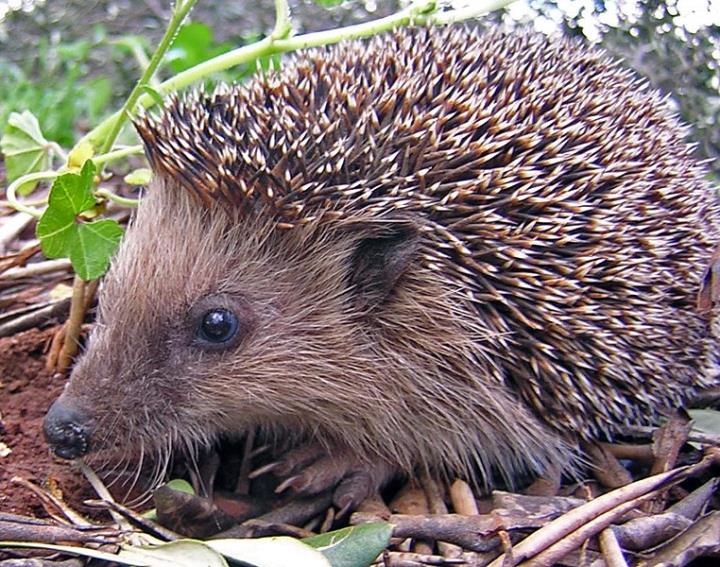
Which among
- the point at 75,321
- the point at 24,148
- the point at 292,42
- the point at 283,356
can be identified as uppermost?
the point at 292,42

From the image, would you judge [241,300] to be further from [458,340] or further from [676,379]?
[676,379]

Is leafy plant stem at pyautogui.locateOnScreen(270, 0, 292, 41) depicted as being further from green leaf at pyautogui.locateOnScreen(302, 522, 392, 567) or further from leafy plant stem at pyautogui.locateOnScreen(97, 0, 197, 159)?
green leaf at pyautogui.locateOnScreen(302, 522, 392, 567)

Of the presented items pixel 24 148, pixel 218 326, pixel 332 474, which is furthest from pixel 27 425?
pixel 24 148

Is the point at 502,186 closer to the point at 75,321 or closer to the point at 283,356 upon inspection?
the point at 283,356

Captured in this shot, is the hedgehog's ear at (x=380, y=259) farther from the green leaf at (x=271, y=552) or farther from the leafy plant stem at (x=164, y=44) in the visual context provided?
the leafy plant stem at (x=164, y=44)

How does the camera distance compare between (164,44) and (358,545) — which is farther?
(164,44)

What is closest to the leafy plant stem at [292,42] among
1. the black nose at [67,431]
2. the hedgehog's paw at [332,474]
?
the black nose at [67,431]
